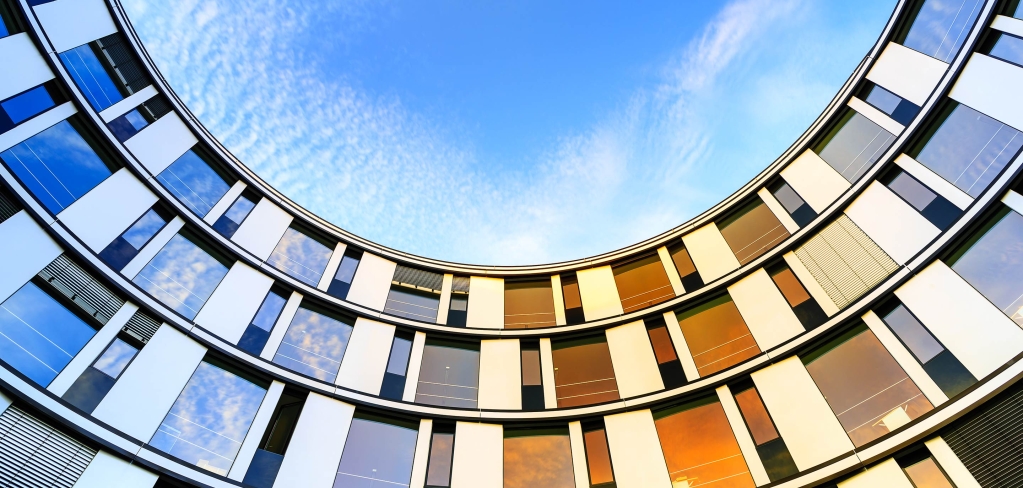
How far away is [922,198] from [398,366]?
58.6ft

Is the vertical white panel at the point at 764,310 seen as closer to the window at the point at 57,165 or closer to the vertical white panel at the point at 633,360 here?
the vertical white panel at the point at 633,360

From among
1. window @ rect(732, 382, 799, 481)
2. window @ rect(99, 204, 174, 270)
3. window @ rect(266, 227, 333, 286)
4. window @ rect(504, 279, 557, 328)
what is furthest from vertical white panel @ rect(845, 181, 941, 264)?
window @ rect(99, 204, 174, 270)

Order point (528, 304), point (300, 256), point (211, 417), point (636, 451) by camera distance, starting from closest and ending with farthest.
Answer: point (211, 417), point (636, 451), point (300, 256), point (528, 304)

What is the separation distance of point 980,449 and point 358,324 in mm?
18492

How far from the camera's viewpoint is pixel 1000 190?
42.3 ft

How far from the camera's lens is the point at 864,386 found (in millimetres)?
14312

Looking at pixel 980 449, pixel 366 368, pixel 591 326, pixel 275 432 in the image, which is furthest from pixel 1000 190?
pixel 275 432

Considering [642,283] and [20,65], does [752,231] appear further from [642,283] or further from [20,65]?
[20,65]

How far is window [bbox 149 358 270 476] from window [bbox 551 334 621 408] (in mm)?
10327

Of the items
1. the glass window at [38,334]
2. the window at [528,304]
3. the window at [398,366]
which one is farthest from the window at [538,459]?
the glass window at [38,334]

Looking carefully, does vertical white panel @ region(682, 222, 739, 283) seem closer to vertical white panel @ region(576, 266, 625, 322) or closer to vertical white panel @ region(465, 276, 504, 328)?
vertical white panel @ region(576, 266, 625, 322)

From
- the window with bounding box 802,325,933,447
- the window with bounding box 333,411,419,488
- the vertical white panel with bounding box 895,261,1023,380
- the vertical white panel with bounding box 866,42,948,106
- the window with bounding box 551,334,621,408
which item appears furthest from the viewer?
the window with bounding box 551,334,621,408

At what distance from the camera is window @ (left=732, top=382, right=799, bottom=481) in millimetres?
14344

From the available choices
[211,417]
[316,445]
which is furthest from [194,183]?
[316,445]
